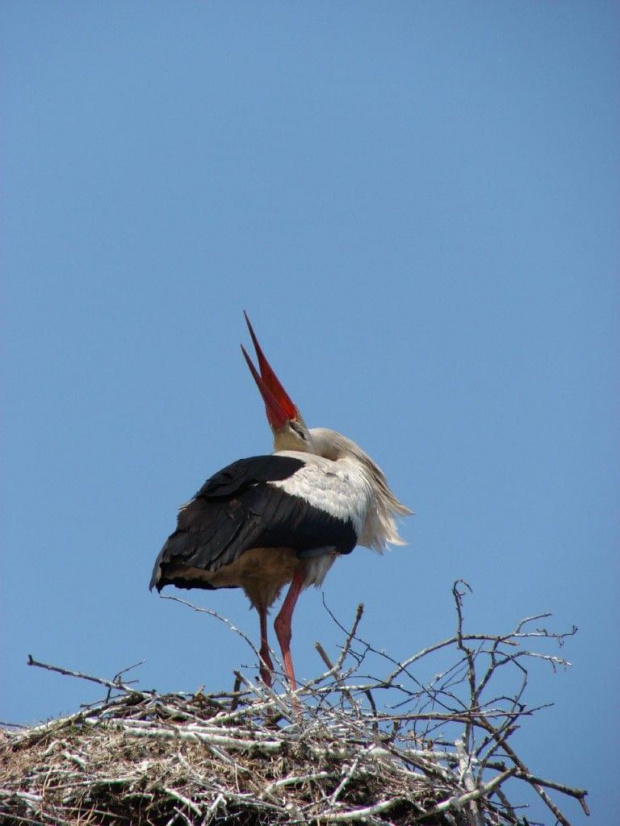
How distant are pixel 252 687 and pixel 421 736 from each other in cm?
73

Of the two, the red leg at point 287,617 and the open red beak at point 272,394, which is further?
the open red beak at point 272,394

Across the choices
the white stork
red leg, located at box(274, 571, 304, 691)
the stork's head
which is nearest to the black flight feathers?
the white stork

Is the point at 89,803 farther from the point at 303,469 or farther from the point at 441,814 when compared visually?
the point at 303,469

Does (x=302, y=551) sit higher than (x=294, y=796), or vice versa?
(x=302, y=551)

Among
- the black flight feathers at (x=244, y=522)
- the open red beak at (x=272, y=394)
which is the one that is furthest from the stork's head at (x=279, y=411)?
the black flight feathers at (x=244, y=522)

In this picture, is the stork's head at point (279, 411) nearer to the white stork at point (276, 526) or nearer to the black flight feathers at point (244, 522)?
the white stork at point (276, 526)

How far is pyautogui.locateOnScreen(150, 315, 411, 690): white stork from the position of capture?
7156mm

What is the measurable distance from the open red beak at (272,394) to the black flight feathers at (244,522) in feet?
2.56

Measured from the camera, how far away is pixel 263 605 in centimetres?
780

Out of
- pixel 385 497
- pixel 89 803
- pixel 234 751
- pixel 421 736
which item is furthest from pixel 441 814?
pixel 385 497

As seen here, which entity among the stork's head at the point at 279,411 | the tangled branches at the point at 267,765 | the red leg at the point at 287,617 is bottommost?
the tangled branches at the point at 267,765

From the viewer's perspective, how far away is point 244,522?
23.7 ft

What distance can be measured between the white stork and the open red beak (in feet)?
0.20

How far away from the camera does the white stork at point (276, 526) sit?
23.5 ft
